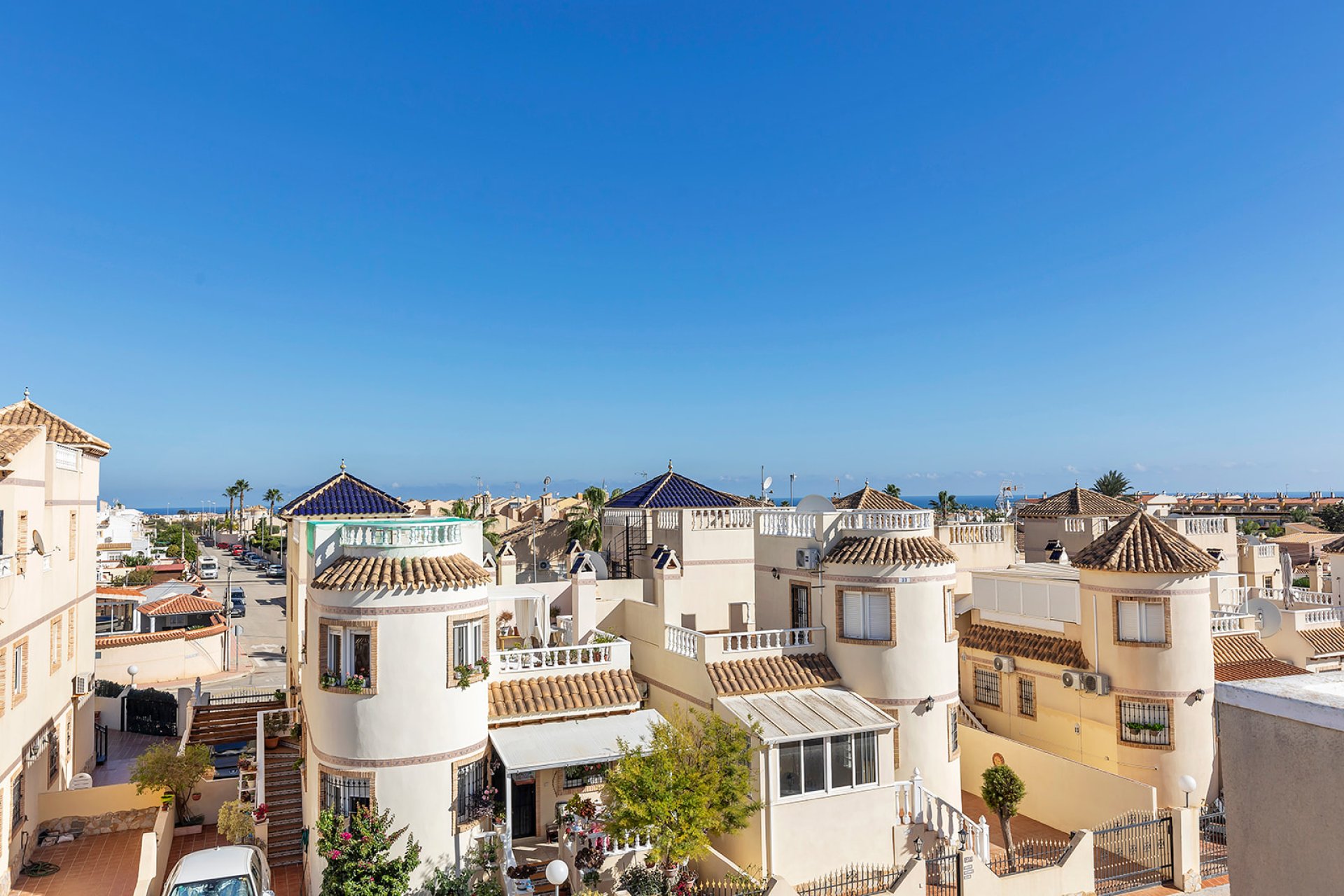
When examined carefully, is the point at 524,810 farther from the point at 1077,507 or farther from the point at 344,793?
the point at 1077,507

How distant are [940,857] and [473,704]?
1116 cm

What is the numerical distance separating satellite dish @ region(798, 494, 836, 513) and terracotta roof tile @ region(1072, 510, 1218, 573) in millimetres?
8123

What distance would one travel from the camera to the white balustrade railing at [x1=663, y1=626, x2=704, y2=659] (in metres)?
21.7

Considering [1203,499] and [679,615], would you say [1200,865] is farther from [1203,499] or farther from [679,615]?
[1203,499]

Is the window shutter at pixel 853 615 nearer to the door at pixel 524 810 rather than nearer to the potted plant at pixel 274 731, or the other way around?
the door at pixel 524 810

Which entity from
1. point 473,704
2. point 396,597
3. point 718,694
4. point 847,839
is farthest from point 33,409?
point 847,839

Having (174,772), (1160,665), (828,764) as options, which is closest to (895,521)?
(828,764)

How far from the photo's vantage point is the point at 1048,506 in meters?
38.1

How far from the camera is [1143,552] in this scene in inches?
935

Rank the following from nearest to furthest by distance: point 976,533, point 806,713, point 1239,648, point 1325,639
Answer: point 806,713
point 1239,648
point 1325,639
point 976,533

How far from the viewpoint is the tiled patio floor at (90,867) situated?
1967 centimetres

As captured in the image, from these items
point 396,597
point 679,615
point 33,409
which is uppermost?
point 33,409

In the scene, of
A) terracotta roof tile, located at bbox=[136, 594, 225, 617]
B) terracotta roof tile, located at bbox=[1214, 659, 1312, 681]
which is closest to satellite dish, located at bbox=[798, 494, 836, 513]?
terracotta roof tile, located at bbox=[1214, 659, 1312, 681]

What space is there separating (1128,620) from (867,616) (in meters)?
8.37
